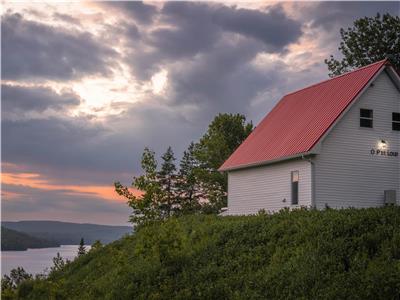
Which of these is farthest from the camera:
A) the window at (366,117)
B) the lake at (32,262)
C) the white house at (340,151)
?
the lake at (32,262)

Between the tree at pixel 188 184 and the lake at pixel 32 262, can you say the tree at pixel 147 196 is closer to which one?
the lake at pixel 32 262

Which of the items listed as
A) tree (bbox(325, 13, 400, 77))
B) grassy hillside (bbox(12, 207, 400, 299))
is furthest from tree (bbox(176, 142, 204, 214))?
grassy hillside (bbox(12, 207, 400, 299))

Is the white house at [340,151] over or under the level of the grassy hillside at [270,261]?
over

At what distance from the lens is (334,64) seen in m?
47.0

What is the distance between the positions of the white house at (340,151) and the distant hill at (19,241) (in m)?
74.5

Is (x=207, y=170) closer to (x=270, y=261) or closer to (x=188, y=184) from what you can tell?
(x=188, y=184)

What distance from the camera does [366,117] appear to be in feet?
90.2

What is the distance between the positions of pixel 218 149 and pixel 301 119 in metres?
23.1

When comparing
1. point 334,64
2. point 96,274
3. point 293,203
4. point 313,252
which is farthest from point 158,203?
point 334,64

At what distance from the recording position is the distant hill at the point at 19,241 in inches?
3733

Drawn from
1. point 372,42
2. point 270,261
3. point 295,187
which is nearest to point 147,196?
point 270,261

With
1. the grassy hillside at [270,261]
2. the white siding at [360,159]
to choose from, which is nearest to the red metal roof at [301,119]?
the white siding at [360,159]

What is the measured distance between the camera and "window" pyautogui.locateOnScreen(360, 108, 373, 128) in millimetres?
27359

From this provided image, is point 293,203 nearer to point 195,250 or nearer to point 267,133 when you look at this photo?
point 267,133
